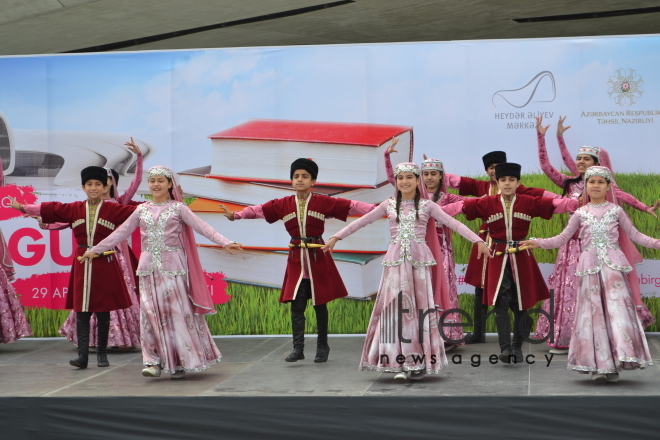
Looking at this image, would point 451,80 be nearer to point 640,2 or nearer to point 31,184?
point 640,2

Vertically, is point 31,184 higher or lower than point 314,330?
higher

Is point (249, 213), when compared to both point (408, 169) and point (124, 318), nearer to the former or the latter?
point (408, 169)

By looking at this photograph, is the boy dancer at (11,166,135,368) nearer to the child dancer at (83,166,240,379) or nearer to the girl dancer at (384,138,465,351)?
the child dancer at (83,166,240,379)

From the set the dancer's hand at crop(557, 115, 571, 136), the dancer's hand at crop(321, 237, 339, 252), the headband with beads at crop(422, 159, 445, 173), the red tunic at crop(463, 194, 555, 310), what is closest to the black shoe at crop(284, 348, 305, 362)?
the dancer's hand at crop(321, 237, 339, 252)

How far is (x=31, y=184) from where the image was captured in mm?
6934

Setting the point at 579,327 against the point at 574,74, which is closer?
the point at 579,327

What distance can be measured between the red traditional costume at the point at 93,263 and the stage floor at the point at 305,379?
48 cm

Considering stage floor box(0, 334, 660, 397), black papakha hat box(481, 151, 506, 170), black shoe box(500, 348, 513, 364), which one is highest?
black papakha hat box(481, 151, 506, 170)

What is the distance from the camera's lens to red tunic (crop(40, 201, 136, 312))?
222 inches

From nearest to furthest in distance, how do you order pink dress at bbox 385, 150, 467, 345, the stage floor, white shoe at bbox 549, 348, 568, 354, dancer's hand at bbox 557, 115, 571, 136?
the stage floor, white shoe at bbox 549, 348, 568, 354, pink dress at bbox 385, 150, 467, 345, dancer's hand at bbox 557, 115, 571, 136

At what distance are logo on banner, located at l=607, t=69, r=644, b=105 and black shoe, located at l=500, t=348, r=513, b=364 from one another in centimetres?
234

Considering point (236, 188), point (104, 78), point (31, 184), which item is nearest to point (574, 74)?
point (236, 188)
